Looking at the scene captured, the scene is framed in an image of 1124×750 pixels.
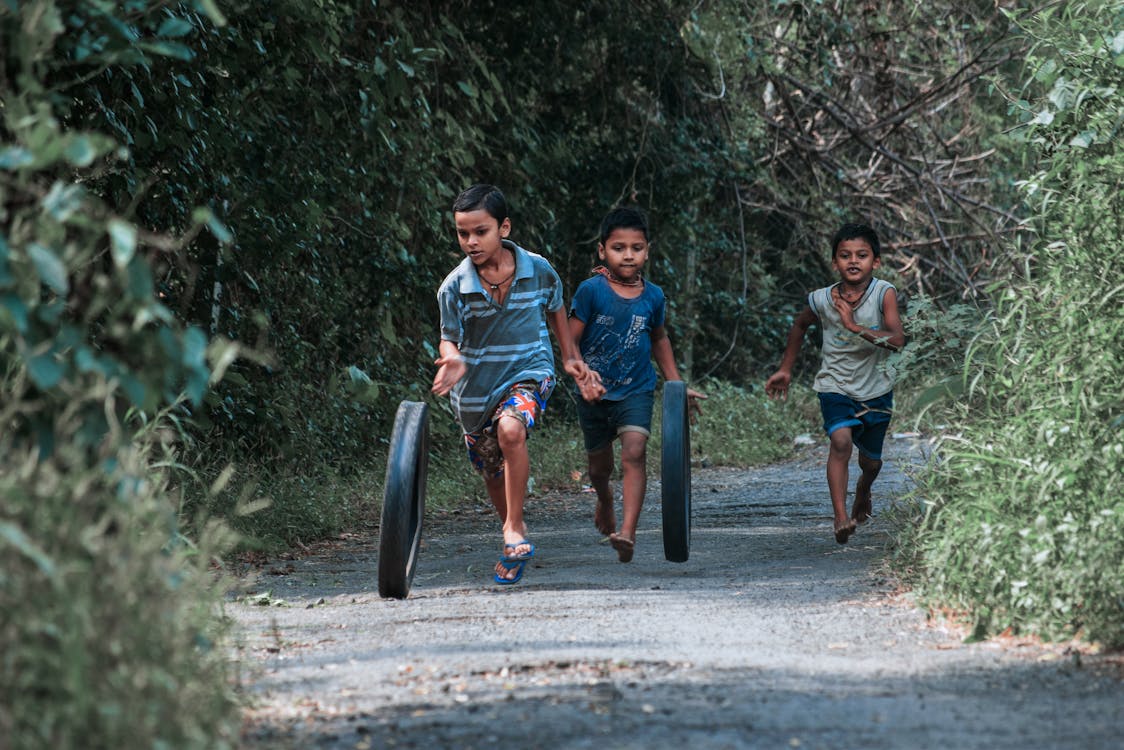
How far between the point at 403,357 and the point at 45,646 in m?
8.42

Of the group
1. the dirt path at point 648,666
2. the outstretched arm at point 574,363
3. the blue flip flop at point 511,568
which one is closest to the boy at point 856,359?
the dirt path at point 648,666

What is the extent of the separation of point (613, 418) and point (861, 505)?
5.27ft

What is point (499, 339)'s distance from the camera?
6.40 metres

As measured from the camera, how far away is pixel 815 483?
1134cm

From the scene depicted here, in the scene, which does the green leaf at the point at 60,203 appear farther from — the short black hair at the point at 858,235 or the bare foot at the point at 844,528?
the short black hair at the point at 858,235

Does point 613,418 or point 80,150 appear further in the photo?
point 613,418

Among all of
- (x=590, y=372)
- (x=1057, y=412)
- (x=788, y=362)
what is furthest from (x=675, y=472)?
(x=1057, y=412)

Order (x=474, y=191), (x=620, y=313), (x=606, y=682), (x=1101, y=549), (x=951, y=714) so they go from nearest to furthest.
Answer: (x=951, y=714)
(x=606, y=682)
(x=1101, y=549)
(x=474, y=191)
(x=620, y=313)

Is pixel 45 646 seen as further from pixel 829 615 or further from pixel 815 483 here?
pixel 815 483

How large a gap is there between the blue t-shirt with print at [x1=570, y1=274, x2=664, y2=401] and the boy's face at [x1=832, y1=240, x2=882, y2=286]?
1.17 meters

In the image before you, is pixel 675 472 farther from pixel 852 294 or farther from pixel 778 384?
pixel 852 294

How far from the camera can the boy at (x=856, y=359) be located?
7500 mm

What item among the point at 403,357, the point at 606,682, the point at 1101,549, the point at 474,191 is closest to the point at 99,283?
the point at 606,682

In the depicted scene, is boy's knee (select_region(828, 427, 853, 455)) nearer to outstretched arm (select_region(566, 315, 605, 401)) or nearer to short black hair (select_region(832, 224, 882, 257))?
short black hair (select_region(832, 224, 882, 257))
